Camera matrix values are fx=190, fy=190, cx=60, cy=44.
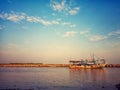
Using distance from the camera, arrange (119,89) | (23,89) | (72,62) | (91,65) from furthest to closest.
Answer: (72,62) → (91,65) → (23,89) → (119,89)

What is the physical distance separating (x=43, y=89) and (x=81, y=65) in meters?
114

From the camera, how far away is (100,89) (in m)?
30.2

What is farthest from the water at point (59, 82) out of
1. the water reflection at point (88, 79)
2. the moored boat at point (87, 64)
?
the moored boat at point (87, 64)

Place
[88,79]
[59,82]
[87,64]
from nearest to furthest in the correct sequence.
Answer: [59,82]
[88,79]
[87,64]

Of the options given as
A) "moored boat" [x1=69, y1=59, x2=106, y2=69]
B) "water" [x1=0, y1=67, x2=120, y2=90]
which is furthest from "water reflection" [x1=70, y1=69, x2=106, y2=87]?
"moored boat" [x1=69, y1=59, x2=106, y2=69]

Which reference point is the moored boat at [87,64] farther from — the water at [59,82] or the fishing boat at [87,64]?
the water at [59,82]

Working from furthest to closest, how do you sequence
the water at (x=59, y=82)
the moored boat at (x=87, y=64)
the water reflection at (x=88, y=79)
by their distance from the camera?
the moored boat at (x=87, y=64), the water reflection at (x=88, y=79), the water at (x=59, y=82)

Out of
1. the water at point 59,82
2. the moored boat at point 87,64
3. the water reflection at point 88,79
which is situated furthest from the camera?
the moored boat at point 87,64

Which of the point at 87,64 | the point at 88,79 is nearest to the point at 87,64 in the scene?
the point at 87,64

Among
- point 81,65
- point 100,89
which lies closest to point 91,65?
point 81,65

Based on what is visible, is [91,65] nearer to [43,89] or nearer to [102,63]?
[102,63]

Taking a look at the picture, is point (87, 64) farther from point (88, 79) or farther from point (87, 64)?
point (88, 79)

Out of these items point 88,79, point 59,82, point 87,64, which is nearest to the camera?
point 59,82

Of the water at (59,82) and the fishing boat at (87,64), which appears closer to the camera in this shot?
the water at (59,82)
